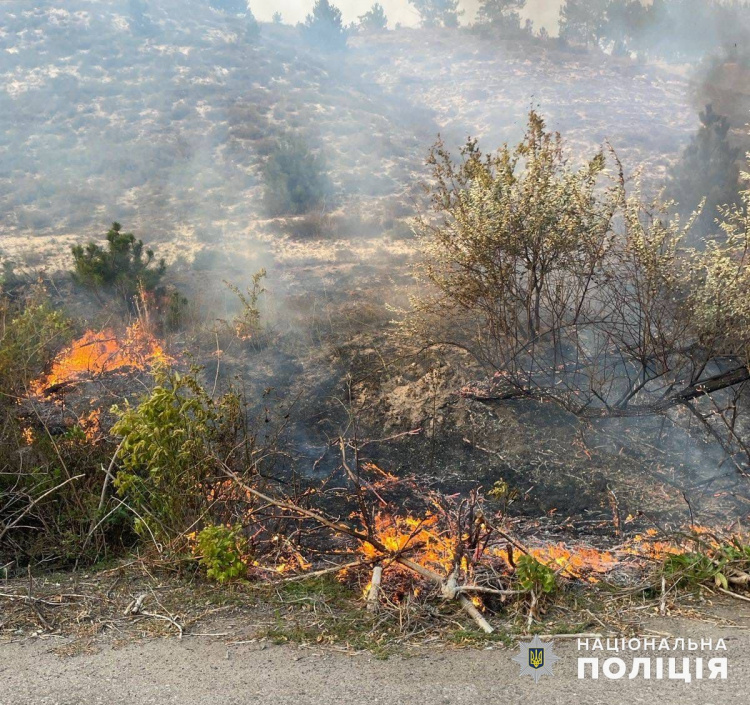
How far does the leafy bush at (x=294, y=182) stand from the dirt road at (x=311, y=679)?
55.2 ft

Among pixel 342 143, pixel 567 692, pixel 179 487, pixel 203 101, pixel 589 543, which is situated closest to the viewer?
pixel 567 692

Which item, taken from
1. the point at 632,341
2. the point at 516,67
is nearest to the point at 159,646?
the point at 632,341

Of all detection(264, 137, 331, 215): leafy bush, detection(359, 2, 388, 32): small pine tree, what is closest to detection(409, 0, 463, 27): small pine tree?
detection(359, 2, 388, 32): small pine tree

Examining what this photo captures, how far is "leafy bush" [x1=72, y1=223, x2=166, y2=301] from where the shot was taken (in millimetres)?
11859

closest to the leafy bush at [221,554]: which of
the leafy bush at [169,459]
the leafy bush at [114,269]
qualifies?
the leafy bush at [169,459]

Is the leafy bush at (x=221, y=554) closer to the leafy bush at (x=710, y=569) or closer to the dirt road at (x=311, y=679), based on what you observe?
the dirt road at (x=311, y=679)

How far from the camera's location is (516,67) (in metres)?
34.7

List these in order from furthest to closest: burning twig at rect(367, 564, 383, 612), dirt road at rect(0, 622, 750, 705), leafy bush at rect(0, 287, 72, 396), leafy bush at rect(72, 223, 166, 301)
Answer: leafy bush at rect(72, 223, 166, 301), leafy bush at rect(0, 287, 72, 396), burning twig at rect(367, 564, 383, 612), dirt road at rect(0, 622, 750, 705)

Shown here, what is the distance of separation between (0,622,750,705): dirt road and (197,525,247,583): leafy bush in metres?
0.68

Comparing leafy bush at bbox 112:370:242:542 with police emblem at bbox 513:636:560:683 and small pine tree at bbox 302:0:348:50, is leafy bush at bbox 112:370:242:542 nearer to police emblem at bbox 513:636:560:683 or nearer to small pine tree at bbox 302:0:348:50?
police emblem at bbox 513:636:560:683

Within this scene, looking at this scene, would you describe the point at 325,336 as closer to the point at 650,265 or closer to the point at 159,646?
the point at 650,265

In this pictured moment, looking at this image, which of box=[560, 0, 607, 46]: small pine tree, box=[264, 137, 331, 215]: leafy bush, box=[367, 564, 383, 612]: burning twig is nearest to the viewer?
box=[367, 564, 383, 612]: burning twig

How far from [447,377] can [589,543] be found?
3.14m

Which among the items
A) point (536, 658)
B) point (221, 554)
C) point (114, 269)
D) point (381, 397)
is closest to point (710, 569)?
point (536, 658)
